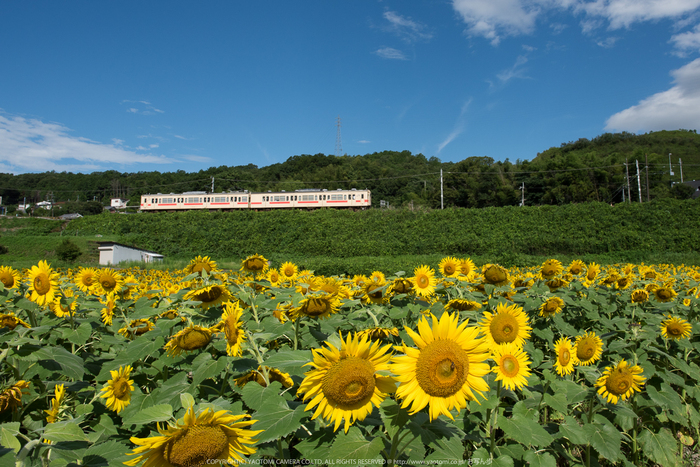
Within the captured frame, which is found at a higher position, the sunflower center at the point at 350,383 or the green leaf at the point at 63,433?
the sunflower center at the point at 350,383

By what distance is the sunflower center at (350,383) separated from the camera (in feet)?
3.24

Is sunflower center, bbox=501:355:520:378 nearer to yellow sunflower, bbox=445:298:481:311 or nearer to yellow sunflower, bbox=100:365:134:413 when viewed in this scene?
yellow sunflower, bbox=445:298:481:311

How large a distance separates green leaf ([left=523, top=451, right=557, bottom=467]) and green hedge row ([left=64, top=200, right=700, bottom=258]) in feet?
60.8

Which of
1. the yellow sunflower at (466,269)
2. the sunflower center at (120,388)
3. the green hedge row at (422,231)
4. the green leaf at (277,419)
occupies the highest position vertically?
the green hedge row at (422,231)

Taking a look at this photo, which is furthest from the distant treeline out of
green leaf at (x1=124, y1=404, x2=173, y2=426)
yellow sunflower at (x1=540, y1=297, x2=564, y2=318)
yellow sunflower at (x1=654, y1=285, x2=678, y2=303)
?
green leaf at (x1=124, y1=404, x2=173, y2=426)

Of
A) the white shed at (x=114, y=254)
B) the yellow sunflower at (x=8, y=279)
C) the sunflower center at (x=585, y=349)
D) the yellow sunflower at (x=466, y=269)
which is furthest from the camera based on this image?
the white shed at (x=114, y=254)

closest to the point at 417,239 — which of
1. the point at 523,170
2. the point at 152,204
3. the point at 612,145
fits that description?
the point at 152,204

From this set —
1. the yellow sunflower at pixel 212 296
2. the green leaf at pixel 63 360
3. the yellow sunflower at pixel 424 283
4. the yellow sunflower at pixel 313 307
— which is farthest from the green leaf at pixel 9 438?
the yellow sunflower at pixel 424 283

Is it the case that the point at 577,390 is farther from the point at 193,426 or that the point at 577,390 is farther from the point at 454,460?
the point at 193,426

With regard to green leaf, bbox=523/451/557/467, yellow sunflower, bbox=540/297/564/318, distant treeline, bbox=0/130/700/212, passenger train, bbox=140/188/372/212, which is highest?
distant treeline, bbox=0/130/700/212

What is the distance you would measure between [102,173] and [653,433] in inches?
4715

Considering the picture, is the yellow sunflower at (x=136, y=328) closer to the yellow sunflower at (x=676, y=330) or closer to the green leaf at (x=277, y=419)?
the green leaf at (x=277, y=419)

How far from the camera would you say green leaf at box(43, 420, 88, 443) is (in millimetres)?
996

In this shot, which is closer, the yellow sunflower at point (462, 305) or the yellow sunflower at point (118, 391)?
the yellow sunflower at point (118, 391)
